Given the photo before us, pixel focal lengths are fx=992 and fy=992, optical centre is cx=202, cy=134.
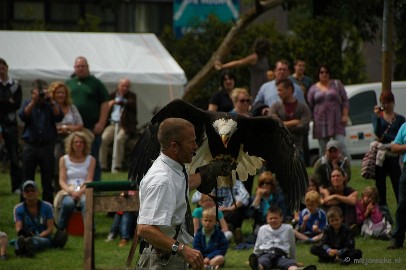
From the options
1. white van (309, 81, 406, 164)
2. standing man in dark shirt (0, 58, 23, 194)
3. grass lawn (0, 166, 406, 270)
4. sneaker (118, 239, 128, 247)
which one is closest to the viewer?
grass lawn (0, 166, 406, 270)

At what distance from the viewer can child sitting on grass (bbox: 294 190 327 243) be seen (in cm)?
1129

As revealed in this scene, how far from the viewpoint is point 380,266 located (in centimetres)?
993

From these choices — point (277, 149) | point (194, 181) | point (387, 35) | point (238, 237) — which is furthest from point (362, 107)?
point (194, 181)

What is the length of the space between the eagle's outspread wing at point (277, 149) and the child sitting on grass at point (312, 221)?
1161mm

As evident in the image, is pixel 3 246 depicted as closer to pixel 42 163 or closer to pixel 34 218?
pixel 34 218

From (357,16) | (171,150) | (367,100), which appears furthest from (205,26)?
(171,150)

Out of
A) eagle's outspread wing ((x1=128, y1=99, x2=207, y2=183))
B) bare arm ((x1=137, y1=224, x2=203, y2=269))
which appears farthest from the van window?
bare arm ((x1=137, y1=224, x2=203, y2=269))

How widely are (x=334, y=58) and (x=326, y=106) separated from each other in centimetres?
789

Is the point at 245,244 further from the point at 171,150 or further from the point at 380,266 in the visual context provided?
the point at 171,150

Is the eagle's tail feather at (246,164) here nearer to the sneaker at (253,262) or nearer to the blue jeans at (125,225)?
the sneaker at (253,262)

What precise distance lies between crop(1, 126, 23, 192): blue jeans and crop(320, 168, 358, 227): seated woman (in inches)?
186

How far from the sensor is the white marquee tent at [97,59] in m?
17.2

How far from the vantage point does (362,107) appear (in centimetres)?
1677

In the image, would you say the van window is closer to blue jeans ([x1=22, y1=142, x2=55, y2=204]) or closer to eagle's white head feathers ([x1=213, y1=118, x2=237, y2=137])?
blue jeans ([x1=22, y1=142, x2=55, y2=204])
